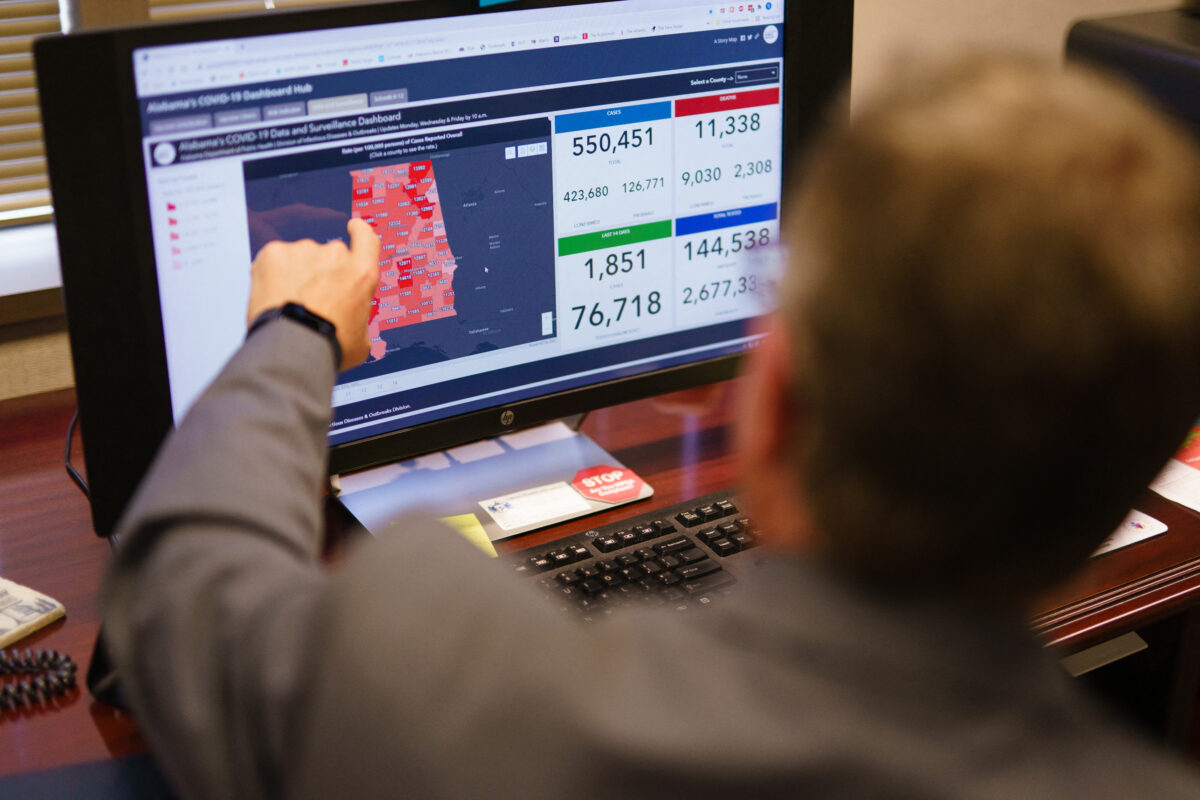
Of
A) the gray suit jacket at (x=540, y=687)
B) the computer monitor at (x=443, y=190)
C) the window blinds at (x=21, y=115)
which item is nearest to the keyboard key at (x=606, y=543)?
the computer monitor at (x=443, y=190)

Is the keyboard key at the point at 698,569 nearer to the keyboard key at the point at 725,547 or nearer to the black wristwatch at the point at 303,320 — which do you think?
the keyboard key at the point at 725,547

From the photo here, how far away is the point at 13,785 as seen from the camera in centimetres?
77

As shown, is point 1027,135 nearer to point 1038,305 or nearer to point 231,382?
point 1038,305

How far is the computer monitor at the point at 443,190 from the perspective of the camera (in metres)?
0.87

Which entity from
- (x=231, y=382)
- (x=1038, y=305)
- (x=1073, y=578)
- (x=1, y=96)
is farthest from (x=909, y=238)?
(x=1, y=96)

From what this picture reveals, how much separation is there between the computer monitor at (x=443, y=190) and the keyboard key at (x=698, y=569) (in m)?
0.22

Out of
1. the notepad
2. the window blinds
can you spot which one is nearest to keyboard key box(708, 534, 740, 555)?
the notepad

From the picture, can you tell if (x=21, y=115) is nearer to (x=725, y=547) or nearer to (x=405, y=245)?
(x=405, y=245)

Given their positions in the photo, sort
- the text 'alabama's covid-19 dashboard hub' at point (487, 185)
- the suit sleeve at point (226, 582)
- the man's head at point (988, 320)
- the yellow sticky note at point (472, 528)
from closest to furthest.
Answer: the man's head at point (988, 320)
the suit sleeve at point (226, 582)
the text 'alabama's covid-19 dashboard hub' at point (487, 185)
the yellow sticky note at point (472, 528)

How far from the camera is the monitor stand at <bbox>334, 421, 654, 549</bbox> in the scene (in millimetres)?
1059

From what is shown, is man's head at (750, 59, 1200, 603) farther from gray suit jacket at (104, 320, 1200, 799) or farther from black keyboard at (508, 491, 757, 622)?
black keyboard at (508, 491, 757, 622)

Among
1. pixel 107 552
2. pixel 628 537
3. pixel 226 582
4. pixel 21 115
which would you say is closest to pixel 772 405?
pixel 226 582

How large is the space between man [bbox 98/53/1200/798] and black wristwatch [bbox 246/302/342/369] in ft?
0.79

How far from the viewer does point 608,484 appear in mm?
1114
